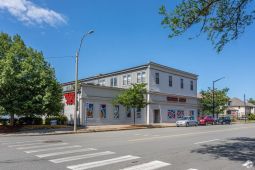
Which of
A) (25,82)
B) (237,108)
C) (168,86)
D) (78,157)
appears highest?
(168,86)

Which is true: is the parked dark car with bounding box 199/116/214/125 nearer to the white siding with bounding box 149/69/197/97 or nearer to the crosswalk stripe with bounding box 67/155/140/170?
the white siding with bounding box 149/69/197/97

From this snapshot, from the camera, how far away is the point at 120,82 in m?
44.2

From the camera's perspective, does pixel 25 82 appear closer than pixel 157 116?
Yes

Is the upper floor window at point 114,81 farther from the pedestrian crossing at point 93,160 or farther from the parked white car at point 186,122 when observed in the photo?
the pedestrian crossing at point 93,160

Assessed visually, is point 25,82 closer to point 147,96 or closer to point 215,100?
point 147,96

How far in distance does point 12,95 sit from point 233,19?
64.8 ft

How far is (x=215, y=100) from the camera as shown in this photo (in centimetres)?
5469

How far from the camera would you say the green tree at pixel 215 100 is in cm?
5366

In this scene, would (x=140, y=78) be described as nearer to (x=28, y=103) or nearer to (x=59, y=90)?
(x=59, y=90)

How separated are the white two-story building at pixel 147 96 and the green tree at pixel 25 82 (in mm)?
6309

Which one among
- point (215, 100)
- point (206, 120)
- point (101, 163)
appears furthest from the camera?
point (215, 100)

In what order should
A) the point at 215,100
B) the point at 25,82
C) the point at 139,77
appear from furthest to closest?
the point at 215,100, the point at 139,77, the point at 25,82

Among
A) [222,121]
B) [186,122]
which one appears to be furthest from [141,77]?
[222,121]

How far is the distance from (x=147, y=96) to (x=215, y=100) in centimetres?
1987
